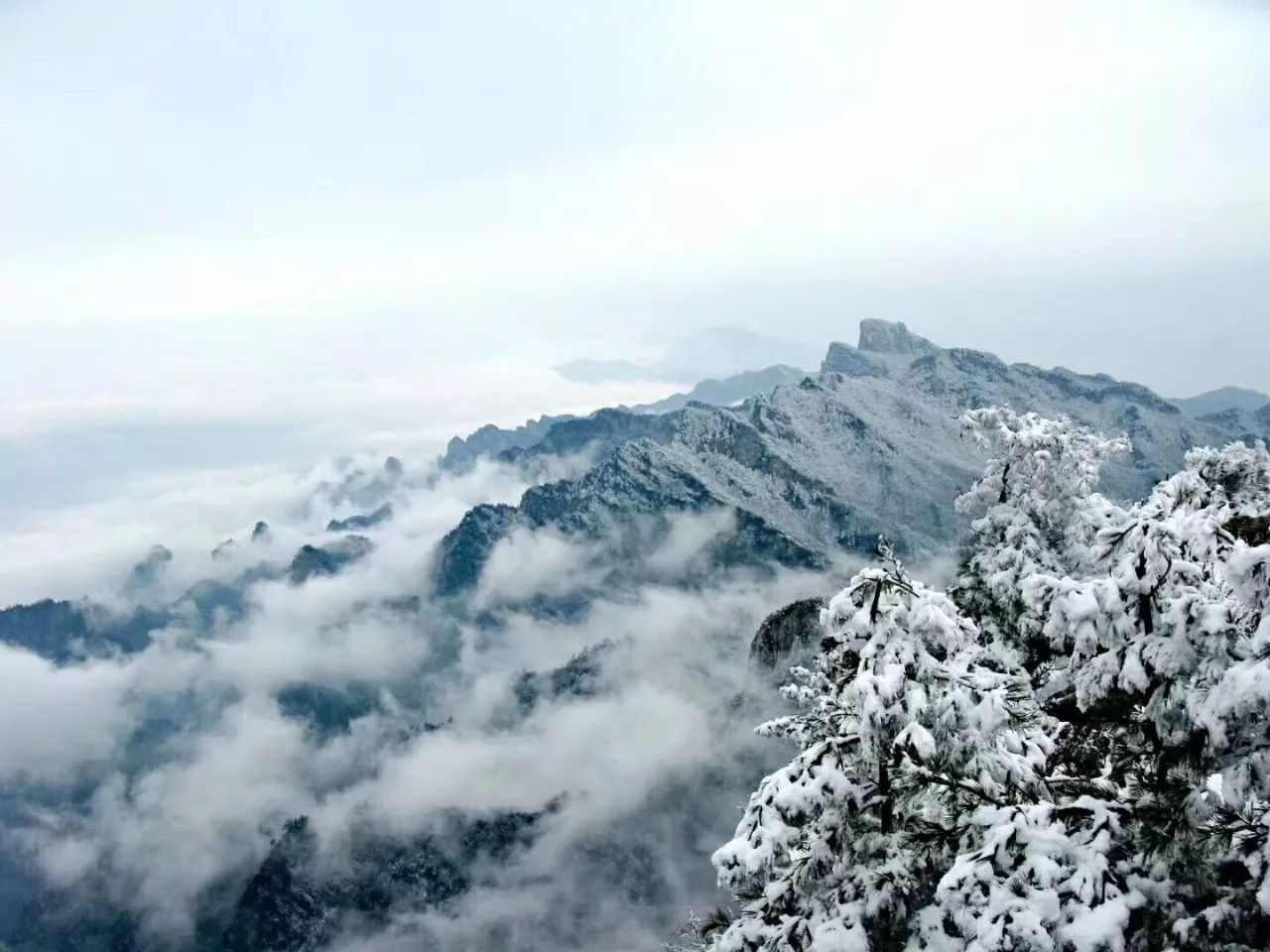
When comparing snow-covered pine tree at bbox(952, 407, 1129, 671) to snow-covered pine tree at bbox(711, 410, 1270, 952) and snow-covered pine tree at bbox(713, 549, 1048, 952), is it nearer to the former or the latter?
snow-covered pine tree at bbox(711, 410, 1270, 952)

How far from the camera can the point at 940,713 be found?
10.9 metres

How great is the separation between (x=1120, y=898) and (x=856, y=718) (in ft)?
12.4

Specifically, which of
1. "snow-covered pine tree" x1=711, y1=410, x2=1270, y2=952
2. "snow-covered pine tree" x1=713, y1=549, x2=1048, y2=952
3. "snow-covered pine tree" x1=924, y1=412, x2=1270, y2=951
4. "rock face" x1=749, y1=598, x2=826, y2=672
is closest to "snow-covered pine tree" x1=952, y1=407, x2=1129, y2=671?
"snow-covered pine tree" x1=711, y1=410, x2=1270, y2=952

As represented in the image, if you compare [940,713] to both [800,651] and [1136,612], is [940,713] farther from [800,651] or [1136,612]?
[800,651]

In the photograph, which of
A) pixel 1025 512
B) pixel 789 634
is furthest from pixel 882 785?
pixel 789 634

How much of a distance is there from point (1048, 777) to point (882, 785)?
7.23ft

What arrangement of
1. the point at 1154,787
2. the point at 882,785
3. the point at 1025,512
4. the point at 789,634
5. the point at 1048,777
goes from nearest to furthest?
the point at 1154,787
the point at 882,785
the point at 1048,777
the point at 1025,512
the point at 789,634

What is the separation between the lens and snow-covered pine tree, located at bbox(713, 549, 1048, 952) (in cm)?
1080

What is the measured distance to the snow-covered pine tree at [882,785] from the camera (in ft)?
35.4

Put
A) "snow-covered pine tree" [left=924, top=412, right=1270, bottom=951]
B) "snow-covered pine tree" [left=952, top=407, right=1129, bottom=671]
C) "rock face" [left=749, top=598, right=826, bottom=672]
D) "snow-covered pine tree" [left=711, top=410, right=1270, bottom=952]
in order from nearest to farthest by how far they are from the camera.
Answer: "snow-covered pine tree" [left=924, top=412, right=1270, bottom=951] → "snow-covered pine tree" [left=711, top=410, right=1270, bottom=952] → "snow-covered pine tree" [left=952, top=407, right=1129, bottom=671] → "rock face" [left=749, top=598, right=826, bottom=672]

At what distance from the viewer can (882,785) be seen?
446 inches

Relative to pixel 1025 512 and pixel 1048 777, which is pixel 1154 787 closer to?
pixel 1048 777

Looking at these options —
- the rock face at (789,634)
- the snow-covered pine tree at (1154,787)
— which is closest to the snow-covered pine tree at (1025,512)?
the snow-covered pine tree at (1154,787)

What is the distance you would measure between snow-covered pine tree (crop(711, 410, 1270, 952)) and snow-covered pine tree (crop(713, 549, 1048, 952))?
3 centimetres
